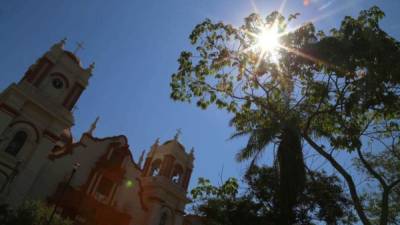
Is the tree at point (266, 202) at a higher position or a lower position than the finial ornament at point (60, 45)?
lower

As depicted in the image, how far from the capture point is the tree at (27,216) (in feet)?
56.5

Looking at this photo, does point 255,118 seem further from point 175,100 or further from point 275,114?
point 175,100

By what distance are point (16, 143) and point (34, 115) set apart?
7.65ft

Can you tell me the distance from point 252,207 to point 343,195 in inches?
167

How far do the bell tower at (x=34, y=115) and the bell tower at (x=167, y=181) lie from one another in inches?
389

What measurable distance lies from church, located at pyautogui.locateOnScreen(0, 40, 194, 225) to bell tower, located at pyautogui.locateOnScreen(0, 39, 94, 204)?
6 centimetres

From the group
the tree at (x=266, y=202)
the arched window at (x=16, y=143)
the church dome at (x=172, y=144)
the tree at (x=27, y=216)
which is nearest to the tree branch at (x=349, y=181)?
the tree at (x=266, y=202)

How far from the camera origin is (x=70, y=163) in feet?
82.5

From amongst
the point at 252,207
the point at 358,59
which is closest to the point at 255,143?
the point at 252,207

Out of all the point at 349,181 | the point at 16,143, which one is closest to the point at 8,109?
the point at 16,143

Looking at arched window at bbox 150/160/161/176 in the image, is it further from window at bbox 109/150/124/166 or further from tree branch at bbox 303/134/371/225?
tree branch at bbox 303/134/371/225

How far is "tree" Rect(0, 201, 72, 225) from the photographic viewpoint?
56.5ft

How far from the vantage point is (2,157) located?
20.8 m

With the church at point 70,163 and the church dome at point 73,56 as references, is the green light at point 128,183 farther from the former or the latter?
the church dome at point 73,56
